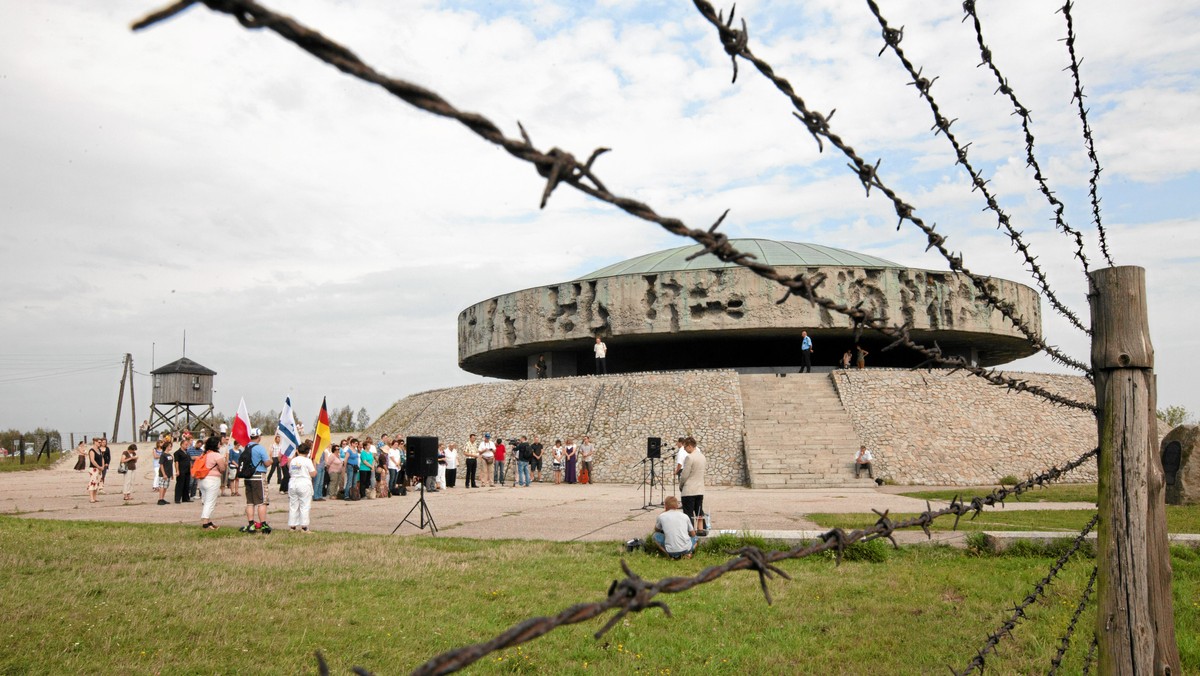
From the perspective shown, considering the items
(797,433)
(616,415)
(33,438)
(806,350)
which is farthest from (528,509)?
(33,438)

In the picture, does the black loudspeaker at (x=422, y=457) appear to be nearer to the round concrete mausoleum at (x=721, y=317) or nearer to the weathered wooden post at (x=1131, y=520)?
the weathered wooden post at (x=1131, y=520)

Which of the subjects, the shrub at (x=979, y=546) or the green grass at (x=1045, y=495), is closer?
the shrub at (x=979, y=546)

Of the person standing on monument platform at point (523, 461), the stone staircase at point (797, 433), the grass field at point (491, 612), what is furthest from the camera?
the person standing on monument platform at point (523, 461)

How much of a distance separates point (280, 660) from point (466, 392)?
24.9 metres

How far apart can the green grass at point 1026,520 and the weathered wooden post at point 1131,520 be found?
772 cm

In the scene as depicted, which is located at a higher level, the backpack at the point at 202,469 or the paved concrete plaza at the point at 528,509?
the backpack at the point at 202,469

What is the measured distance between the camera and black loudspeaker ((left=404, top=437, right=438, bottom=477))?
13.6m

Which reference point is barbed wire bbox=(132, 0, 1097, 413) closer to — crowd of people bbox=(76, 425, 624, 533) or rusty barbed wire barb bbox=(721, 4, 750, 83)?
rusty barbed wire barb bbox=(721, 4, 750, 83)

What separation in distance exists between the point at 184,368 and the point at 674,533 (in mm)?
42533

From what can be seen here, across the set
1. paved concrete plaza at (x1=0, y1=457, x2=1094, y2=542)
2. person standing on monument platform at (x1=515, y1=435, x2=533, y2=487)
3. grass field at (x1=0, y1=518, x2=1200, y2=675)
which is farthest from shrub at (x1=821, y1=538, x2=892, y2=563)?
person standing on monument platform at (x1=515, y1=435, x2=533, y2=487)

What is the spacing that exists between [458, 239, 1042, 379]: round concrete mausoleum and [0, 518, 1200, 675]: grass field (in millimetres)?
17185

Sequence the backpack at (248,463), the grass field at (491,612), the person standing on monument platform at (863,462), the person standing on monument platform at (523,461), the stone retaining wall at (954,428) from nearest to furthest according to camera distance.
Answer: the grass field at (491,612) < the backpack at (248,463) < the person standing on monument platform at (863,462) < the stone retaining wall at (954,428) < the person standing on monument platform at (523,461)

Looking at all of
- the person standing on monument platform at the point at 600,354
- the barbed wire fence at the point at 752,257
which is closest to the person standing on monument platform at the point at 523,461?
the person standing on monument platform at the point at 600,354

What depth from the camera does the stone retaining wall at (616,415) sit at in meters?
23.2
